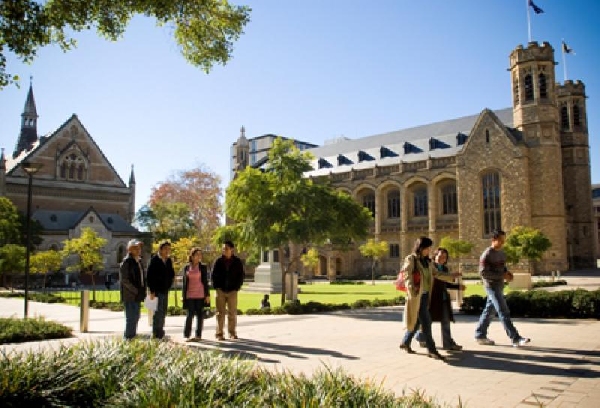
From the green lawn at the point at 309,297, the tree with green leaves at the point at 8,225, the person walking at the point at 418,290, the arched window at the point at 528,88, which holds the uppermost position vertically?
the arched window at the point at 528,88

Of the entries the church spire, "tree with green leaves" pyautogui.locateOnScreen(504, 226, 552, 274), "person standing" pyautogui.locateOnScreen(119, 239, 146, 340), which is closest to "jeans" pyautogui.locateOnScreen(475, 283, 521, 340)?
"person standing" pyautogui.locateOnScreen(119, 239, 146, 340)

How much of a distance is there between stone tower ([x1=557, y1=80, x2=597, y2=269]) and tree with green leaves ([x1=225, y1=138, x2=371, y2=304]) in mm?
37863

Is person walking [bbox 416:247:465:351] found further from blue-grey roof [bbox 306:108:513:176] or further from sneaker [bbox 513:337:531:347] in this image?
blue-grey roof [bbox 306:108:513:176]

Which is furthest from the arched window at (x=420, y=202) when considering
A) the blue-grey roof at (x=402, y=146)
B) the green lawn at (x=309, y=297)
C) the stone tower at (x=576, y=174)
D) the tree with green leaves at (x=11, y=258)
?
the tree with green leaves at (x=11, y=258)

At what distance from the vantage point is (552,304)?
1323cm

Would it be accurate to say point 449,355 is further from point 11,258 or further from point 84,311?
point 11,258

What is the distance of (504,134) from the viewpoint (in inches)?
1729

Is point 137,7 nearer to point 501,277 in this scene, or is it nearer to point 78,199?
point 501,277

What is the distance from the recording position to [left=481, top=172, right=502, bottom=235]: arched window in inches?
1759

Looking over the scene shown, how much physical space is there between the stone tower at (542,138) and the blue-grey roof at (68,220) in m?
39.9

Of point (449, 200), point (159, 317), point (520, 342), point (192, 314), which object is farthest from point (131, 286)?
point (449, 200)

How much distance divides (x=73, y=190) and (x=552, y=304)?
161 ft

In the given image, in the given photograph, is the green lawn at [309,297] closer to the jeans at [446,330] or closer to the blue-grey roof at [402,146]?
the jeans at [446,330]

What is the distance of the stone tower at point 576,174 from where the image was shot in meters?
46.7
